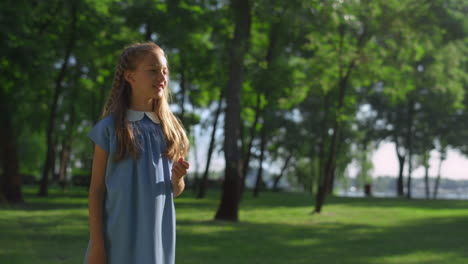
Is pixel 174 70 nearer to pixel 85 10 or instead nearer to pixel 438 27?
pixel 85 10

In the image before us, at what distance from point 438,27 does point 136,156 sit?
20.8m

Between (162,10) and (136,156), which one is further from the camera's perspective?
(162,10)

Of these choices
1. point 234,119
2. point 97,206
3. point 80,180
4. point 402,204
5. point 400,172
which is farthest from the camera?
point 400,172

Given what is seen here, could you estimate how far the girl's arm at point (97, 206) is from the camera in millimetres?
2949

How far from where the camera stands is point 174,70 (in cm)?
2928

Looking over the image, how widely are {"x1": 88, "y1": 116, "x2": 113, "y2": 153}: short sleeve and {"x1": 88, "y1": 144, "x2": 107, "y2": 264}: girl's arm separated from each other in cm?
3

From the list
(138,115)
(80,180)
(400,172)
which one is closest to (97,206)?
(138,115)

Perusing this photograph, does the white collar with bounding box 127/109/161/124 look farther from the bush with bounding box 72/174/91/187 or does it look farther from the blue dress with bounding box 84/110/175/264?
the bush with bounding box 72/174/91/187

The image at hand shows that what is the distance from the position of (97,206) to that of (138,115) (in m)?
0.56

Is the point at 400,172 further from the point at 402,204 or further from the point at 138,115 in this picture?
the point at 138,115

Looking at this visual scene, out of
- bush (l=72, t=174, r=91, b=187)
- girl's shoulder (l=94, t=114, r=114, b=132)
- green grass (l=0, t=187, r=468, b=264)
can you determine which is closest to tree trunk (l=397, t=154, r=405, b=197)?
bush (l=72, t=174, r=91, b=187)

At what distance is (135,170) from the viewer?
121 inches

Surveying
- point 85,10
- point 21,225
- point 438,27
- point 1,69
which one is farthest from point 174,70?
point 21,225

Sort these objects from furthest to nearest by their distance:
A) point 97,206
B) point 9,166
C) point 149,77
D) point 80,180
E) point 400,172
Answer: point 400,172
point 80,180
point 9,166
point 149,77
point 97,206
